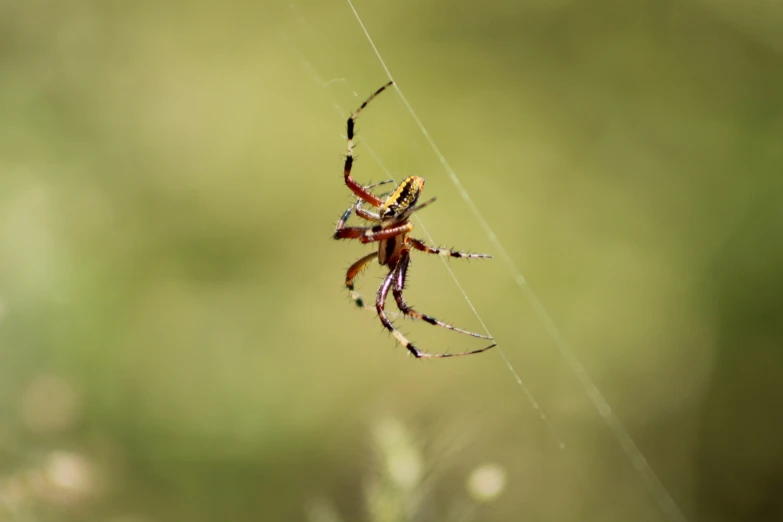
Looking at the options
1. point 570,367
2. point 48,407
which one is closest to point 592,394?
point 570,367

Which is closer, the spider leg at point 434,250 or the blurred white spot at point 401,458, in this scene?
the blurred white spot at point 401,458

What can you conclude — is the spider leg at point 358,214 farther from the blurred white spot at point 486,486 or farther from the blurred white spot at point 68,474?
the blurred white spot at point 68,474

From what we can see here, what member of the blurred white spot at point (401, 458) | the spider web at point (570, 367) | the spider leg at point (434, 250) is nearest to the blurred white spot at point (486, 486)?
the blurred white spot at point (401, 458)

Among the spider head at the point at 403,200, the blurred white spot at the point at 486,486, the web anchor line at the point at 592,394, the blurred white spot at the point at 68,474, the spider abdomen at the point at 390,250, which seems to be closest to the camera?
the blurred white spot at the point at 486,486

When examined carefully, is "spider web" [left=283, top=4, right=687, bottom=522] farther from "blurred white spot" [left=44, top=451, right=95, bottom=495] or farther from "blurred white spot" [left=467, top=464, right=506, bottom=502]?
"blurred white spot" [left=44, top=451, right=95, bottom=495]

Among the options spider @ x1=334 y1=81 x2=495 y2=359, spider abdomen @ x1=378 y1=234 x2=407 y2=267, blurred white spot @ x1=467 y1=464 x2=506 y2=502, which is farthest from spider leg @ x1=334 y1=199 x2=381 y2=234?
blurred white spot @ x1=467 y1=464 x2=506 y2=502

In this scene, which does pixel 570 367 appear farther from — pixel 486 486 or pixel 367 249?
pixel 486 486
